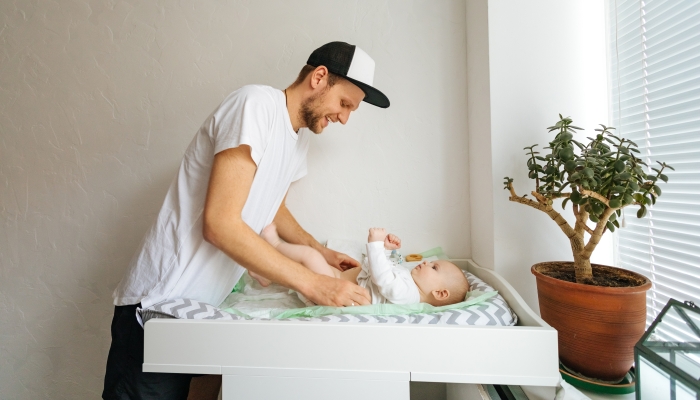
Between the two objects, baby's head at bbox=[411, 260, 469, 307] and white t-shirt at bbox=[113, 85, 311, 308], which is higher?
white t-shirt at bbox=[113, 85, 311, 308]

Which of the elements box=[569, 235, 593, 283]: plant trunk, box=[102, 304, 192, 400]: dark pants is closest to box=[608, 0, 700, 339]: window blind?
box=[569, 235, 593, 283]: plant trunk

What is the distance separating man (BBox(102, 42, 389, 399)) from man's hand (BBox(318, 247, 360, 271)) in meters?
0.31

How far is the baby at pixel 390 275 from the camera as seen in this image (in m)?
1.00

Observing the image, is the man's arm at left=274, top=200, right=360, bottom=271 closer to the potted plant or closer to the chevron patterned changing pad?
the chevron patterned changing pad

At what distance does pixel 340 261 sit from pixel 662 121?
1120mm

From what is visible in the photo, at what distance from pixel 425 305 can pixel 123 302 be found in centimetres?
90

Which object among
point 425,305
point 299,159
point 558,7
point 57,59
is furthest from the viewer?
point 57,59

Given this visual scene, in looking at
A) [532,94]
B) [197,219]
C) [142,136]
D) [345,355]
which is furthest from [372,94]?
[142,136]

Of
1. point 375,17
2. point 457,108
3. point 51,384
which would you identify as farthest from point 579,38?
point 51,384

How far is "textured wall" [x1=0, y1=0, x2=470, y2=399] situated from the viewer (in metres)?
1.43

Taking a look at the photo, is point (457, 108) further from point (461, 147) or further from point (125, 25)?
point (125, 25)

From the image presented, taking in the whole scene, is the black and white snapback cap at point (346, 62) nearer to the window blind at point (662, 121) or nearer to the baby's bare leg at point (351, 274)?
the baby's bare leg at point (351, 274)

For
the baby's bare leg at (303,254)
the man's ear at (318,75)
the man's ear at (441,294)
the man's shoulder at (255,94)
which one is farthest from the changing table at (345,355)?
the man's ear at (318,75)

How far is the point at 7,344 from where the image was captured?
1.57 metres
